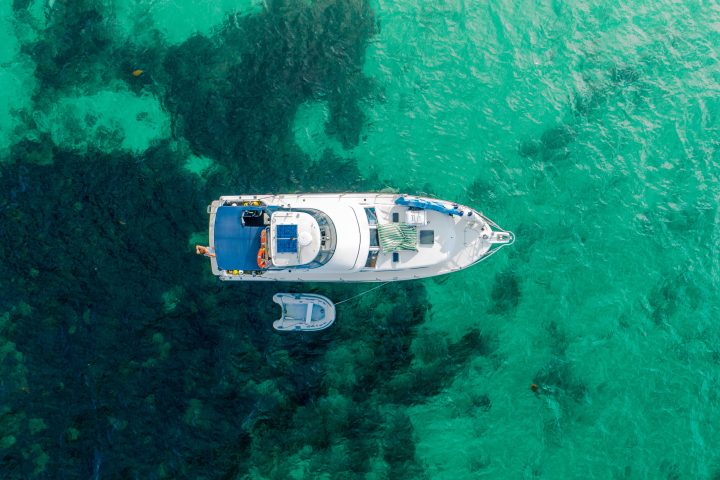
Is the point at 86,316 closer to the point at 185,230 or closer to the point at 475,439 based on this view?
the point at 185,230

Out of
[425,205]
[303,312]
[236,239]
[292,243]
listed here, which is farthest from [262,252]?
[425,205]

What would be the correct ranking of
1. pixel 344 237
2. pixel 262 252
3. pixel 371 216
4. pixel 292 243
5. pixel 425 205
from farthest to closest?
pixel 371 216 → pixel 425 205 → pixel 262 252 → pixel 344 237 → pixel 292 243

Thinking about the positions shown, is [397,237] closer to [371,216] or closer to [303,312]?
[371,216]

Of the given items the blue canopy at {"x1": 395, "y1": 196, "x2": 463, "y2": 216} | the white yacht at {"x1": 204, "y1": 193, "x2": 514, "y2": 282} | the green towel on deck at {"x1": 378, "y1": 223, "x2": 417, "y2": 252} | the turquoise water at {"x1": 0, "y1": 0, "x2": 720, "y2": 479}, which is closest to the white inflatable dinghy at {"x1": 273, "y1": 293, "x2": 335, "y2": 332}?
the turquoise water at {"x1": 0, "y1": 0, "x2": 720, "y2": 479}

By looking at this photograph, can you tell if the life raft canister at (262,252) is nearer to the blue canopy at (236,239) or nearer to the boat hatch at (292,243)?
the blue canopy at (236,239)

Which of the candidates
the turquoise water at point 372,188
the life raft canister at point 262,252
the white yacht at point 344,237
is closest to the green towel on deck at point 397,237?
the white yacht at point 344,237

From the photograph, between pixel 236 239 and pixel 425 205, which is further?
pixel 425 205
